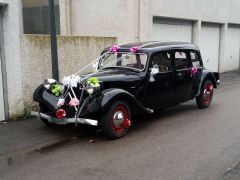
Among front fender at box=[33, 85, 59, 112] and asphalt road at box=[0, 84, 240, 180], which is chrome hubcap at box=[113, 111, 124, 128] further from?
front fender at box=[33, 85, 59, 112]

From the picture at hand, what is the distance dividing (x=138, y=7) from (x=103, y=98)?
254 inches

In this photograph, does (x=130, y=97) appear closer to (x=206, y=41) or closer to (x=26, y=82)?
(x=26, y=82)

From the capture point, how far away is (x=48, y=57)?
799 centimetres

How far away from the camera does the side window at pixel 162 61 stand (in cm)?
689

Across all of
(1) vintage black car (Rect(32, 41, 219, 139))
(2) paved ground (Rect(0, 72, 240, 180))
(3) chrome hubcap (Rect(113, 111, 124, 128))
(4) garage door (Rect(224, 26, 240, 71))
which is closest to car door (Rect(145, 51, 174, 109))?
(1) vintage black car (Rect(32, 41, 219, 139))

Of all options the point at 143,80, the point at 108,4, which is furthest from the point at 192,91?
the point at 108,4

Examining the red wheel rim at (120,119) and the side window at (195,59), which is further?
the side window at (195,59)

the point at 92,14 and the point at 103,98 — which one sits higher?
the point at 92,14

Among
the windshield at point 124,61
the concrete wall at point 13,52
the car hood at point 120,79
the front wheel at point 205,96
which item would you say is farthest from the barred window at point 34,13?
the car hood at point 120,79

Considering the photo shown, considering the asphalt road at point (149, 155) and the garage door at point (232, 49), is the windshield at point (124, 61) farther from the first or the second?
the garage door at point (232, 49)

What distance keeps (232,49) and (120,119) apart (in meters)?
14.1

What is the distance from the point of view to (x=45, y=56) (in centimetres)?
791

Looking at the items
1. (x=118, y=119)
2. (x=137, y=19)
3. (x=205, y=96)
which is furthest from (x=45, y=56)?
(x=137, y=19)

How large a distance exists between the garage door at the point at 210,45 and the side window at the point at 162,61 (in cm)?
835
